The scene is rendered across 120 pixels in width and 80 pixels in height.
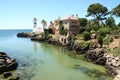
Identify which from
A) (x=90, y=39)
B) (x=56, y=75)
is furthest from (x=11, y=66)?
(x=90, y=39)

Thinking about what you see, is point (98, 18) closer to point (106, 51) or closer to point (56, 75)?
point (106, 51)

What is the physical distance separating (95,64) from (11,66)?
1956 centimetres

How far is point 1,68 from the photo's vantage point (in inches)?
1292

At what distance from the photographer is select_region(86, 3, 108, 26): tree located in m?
80.7

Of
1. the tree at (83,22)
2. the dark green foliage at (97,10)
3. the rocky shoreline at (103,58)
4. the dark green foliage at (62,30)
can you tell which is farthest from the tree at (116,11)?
the rocky shoreline at (103,58)

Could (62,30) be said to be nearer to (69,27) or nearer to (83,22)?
(69,27)

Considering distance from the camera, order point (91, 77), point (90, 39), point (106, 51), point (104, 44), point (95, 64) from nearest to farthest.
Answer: point (91, 77)
point (95, 64)
point (106, 51)
point (104, 44)
point (90, 39)

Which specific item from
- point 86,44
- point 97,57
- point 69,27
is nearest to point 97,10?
point 69,27

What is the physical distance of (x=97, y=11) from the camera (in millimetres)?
81125

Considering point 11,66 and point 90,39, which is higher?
point 90,39

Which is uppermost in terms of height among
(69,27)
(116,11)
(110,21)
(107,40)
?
(116,11)

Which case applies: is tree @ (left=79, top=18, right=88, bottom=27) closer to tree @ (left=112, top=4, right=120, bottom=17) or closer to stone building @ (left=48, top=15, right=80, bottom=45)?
stone building @ (left=48, top=15, right=80, bottom=45)

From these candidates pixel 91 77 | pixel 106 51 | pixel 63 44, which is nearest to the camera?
pixel 91 77

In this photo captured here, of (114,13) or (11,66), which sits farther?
(114,13)
